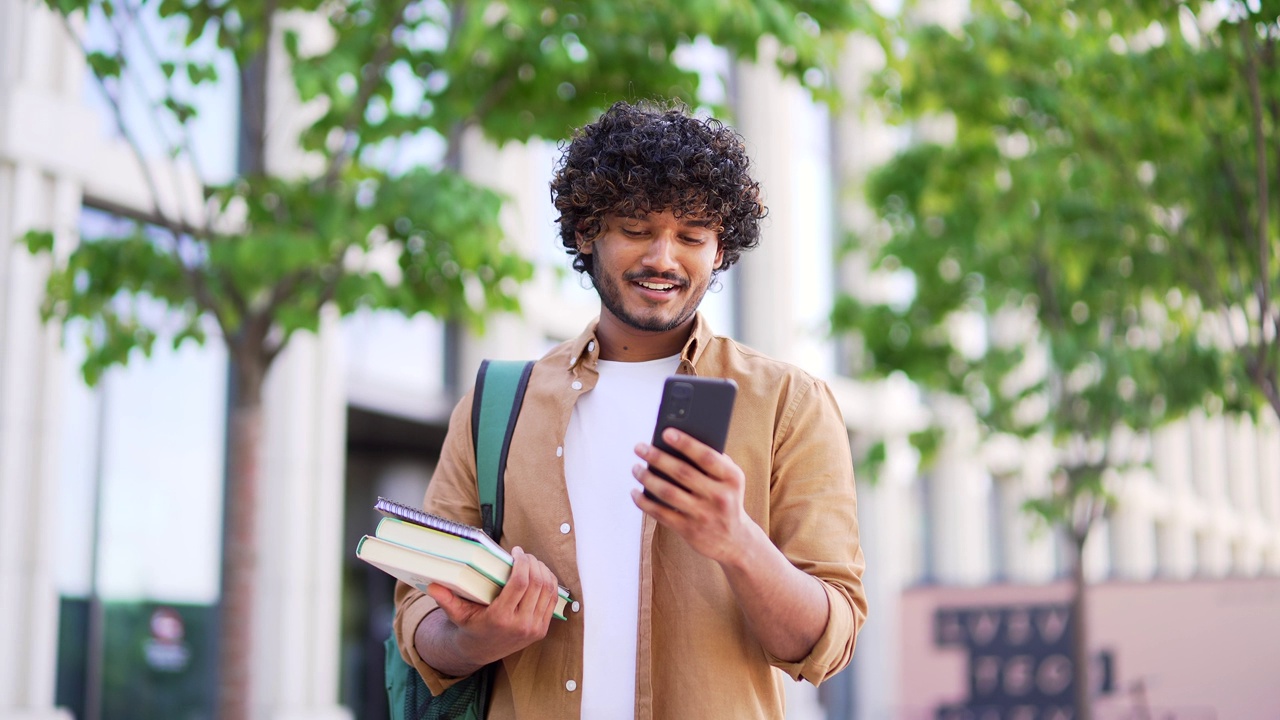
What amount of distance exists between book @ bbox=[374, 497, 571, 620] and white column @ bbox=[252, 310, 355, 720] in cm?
815

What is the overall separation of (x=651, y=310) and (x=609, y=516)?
0.35 metres

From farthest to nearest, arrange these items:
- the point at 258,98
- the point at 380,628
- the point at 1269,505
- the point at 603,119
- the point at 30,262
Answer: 1. the point at 1269,505
2. the point at 380,628
3. the point at 30,262
4. the point at 258,98
5. the point at 603,119

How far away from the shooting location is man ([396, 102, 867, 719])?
214 centimetres

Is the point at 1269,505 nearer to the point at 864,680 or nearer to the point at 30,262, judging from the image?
the point at 864,680

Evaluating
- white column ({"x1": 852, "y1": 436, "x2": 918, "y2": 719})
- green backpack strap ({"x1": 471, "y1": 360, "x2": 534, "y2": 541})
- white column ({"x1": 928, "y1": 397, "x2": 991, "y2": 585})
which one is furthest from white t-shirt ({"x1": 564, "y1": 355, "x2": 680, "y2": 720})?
white column ({"x1": 928, "y1": 397, "x2": 991, "y2": 585})

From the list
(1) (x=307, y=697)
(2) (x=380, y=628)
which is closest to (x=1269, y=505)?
(2) (x=380, y=628)

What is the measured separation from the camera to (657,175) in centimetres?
225

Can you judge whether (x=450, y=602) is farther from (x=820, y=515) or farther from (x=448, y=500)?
(x=820, y=515)

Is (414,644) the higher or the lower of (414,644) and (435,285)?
the lower

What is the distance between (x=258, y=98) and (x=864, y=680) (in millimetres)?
15963

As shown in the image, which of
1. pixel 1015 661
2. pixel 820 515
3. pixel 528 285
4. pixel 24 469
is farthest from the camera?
pixel 528 285

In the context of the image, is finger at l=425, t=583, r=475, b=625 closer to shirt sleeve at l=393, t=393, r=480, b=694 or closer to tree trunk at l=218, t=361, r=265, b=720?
shirt sleeve at l=393, t=393, r=480, b=694

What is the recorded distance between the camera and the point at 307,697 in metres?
10.3

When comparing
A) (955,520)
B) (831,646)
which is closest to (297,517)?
(831,646)
